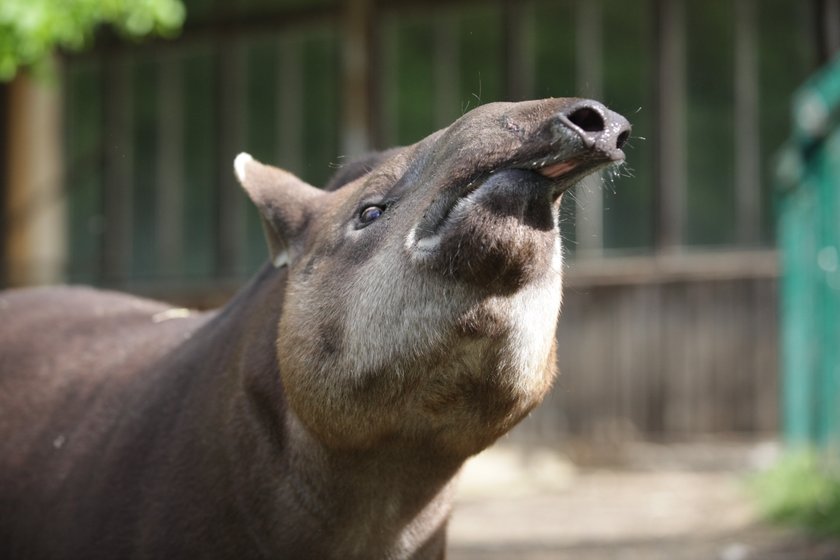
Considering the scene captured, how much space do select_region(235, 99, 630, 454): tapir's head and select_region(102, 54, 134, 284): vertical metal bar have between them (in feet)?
47.1

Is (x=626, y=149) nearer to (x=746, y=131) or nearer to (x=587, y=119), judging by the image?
(x=746, y=131)

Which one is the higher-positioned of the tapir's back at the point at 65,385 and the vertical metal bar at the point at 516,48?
the vertical metal bar at the point at 516,48

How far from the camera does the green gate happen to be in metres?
7.62

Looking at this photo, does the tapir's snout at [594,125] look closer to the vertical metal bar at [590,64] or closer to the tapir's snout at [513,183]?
the tapir's snout at [513,183]

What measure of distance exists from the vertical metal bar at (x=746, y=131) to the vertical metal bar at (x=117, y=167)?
27.5 ft

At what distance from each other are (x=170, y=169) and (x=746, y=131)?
25.8 feet

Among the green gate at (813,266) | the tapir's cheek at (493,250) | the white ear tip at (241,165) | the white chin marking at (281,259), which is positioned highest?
the white ear tip at (241,165)

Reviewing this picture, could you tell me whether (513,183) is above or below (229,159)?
above

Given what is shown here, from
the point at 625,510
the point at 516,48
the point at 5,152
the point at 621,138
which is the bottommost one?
the point at 625,510

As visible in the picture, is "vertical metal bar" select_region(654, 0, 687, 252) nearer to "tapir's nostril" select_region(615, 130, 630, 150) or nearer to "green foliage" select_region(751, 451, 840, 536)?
"green foliage" select_region(751, 451, 840, 536)

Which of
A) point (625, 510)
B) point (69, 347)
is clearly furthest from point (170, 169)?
point (69, 347)

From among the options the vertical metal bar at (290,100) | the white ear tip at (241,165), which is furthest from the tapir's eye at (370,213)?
the vertical metal bar at (290,100)

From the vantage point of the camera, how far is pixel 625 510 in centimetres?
1002

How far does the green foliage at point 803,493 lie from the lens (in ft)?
22.0
